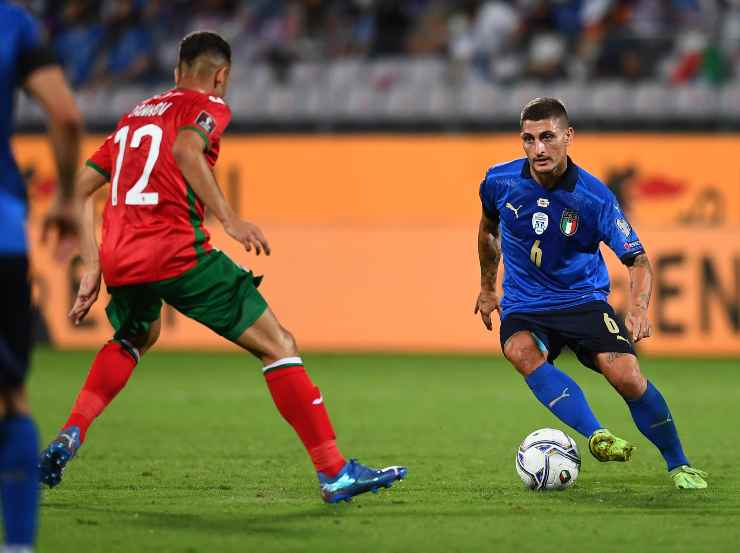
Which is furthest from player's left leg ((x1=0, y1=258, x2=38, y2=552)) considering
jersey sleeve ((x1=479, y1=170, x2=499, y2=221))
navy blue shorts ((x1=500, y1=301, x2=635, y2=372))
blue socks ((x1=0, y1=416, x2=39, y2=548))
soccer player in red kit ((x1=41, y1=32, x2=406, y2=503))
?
jersey sleeve ((x1=479, y1=170, x2=499, y2=221))

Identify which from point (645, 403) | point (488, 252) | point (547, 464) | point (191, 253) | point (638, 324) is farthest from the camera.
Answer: point (488, 252)

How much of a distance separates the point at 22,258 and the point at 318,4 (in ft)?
49.6

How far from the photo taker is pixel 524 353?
269 inches

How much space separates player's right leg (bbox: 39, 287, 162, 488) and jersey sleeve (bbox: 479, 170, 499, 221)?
182cm

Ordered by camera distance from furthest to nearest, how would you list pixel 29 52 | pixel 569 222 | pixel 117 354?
pixel 569 222
pixel 117 354
pixel 29 52

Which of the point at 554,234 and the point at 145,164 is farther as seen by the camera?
the point at 554,234

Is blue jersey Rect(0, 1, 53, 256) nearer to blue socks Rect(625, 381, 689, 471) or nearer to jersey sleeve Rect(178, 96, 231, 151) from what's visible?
jersey sleeve Rect(178, 96, 231, 151)

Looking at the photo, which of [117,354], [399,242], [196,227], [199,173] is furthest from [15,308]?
[399,242]

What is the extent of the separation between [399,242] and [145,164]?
431 inches

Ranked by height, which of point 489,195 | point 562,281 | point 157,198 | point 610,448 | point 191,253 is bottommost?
point 610,448

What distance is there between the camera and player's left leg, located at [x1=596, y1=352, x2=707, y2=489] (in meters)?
6.65

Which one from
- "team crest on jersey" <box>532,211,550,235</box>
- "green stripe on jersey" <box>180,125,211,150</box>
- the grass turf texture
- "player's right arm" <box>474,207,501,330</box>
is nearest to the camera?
the grass turf texture

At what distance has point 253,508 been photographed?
235 inches

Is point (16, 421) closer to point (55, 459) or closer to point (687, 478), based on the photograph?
point (55, 459)
